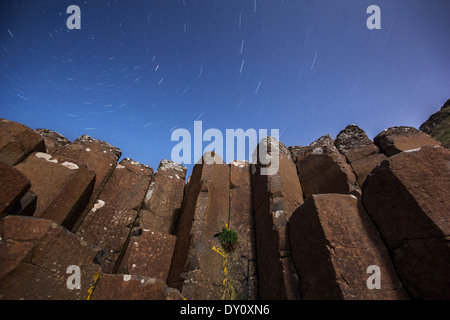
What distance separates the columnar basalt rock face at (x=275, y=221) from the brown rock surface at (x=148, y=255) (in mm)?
1961

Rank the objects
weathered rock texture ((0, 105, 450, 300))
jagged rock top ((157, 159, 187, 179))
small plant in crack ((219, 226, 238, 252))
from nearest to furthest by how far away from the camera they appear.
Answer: weathered rock texture ((0, 105, 450, 300)) → small plant in crack ((219, 226, 238, 252)) → jagged rock top ((157, 159, 187, 179))

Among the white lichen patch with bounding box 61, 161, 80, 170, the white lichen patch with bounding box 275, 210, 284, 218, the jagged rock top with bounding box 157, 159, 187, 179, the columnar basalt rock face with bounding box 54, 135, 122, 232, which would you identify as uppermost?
the jagged rock top with bounding box 157, 159, 187, 179

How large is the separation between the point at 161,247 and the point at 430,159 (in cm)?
471

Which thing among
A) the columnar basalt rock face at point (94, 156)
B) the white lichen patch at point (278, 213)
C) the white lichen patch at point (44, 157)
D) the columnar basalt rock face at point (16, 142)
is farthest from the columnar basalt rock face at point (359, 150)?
the columnar basalt rock face at point (16, 142)

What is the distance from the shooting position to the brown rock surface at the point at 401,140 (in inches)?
171

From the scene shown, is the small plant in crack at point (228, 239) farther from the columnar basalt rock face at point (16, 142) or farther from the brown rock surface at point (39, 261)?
the columnar basalt rock face at point (16, 142)

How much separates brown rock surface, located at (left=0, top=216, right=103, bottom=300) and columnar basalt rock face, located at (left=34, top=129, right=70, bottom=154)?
11.8 ft

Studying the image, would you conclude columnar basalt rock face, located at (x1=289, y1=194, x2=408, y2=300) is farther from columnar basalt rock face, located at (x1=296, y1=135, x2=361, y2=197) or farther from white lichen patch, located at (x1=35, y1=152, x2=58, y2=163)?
white lichen patch, located at (x1=35, y1=152, x2=58, y2=163)

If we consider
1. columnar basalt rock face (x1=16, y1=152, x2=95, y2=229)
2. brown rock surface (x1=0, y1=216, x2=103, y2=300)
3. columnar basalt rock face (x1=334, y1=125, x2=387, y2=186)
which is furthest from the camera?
columnar basalt rock face (x1=334, y1=125, x2=387, y2=186)

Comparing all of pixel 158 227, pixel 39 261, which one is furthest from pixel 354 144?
pixel 39 261

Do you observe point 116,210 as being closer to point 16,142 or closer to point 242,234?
point 16,142

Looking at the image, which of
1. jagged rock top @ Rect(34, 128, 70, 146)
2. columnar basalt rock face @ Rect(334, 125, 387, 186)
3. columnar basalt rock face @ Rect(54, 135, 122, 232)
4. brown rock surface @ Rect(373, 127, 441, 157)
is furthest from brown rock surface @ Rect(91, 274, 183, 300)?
brown rock surface @ Rect(373, 127, 441, 157)

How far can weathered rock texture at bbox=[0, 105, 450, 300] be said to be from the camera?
2.25 m
